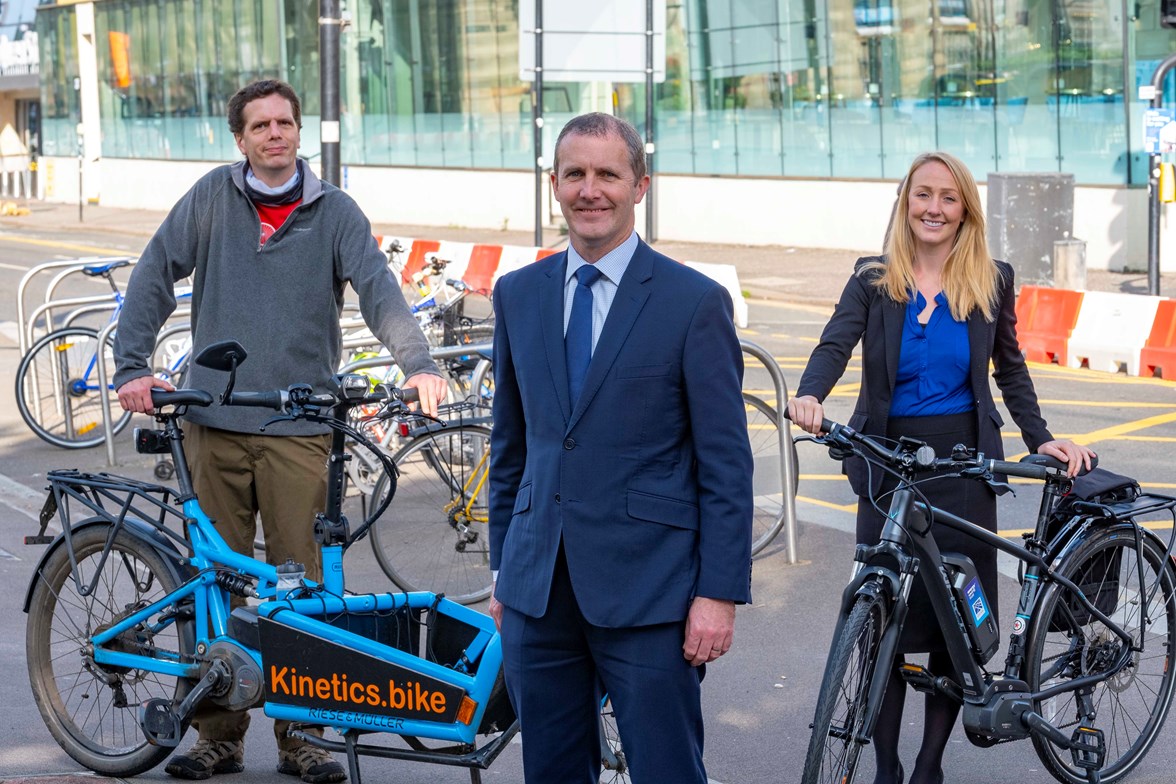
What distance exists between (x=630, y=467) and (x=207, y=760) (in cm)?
220

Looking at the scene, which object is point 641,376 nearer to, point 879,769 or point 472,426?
point 879,769

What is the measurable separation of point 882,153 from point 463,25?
12822 mm

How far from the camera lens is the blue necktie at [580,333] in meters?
3.24

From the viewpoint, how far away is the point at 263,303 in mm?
4844

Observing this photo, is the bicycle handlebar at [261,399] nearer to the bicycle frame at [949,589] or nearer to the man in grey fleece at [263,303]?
the man in grey fleece at [263,303]

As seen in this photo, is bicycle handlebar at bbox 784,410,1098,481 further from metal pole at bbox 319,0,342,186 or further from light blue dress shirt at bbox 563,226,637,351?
metal pole at bbox 319,0,342,186

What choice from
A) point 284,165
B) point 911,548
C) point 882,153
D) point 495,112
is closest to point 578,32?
point 882,153

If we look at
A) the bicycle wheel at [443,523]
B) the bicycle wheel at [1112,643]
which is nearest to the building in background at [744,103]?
the bicycle wheel at [443,523]

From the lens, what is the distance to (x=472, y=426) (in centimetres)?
657

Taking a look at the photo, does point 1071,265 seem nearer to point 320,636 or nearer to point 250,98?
point 250,98

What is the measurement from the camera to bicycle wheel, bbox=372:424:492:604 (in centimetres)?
661

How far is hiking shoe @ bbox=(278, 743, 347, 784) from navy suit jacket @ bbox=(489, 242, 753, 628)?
1734mm

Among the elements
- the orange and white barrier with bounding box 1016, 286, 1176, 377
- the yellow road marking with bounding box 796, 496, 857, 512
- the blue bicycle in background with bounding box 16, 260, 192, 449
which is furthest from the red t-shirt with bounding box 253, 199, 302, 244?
the orange and white barrier with bounding box 1016, 286, 1176, 377

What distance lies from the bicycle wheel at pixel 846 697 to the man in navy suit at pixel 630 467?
0.56 m
